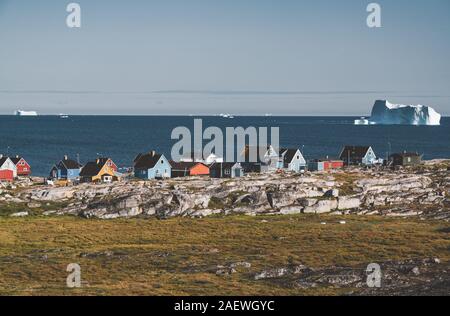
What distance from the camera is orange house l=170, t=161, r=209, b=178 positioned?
100m

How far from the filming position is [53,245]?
60375 millimetres

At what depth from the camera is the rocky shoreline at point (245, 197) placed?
252ft

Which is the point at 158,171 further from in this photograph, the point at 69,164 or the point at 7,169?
the point at 7,169

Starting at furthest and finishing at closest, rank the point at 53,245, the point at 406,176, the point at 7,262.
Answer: the point at 406,176 → the point at 53,245 → the point at 7,262

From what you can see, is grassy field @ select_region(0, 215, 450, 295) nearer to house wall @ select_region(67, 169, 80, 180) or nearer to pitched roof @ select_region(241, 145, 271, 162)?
house wall @ select_region(67, 169, 80, 180)

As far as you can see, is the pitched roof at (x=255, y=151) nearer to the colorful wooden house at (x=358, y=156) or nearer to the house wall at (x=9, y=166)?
the colorful wooden house at (x=358, y=156)

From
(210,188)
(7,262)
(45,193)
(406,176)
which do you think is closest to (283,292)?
(7,262)

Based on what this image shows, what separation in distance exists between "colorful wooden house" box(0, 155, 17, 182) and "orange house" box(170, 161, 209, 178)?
26.2 metres

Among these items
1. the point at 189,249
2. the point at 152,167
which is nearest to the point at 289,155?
the point at 152,167

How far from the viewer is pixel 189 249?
58062mm

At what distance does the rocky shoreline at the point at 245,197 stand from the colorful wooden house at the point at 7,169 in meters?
10.3

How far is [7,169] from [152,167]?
948 inches
